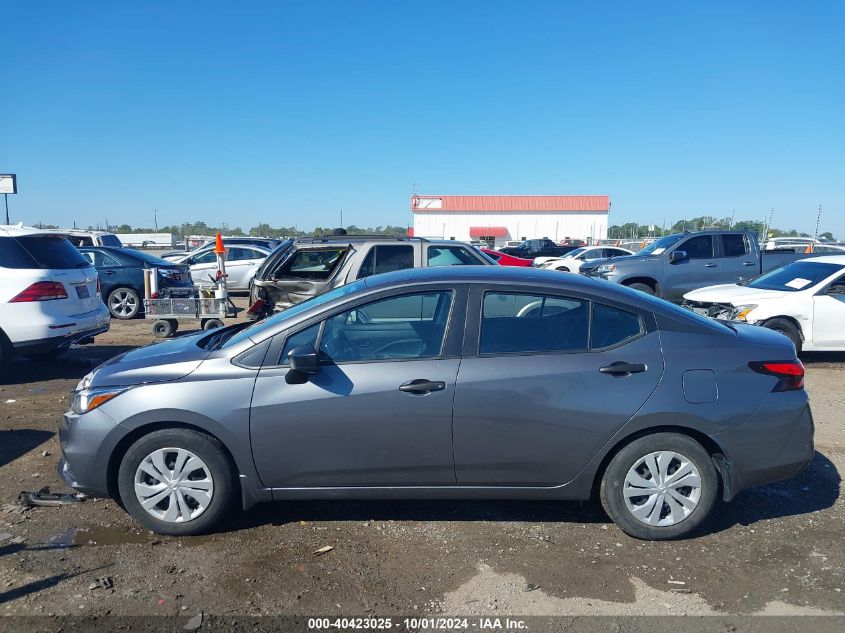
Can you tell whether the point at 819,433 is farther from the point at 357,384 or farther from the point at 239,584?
the point at 239,584

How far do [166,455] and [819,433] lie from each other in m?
5.67

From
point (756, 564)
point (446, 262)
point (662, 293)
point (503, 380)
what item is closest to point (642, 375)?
point (503, 380)

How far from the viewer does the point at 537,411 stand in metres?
3.72

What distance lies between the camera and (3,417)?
20.4 feet

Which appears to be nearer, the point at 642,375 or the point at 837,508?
the point at 642,375

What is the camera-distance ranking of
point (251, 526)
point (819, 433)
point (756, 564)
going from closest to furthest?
1. point (756, 564)
2. point (251, 526)
3. point (819, 433)

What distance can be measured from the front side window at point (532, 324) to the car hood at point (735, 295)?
5902 millimetres

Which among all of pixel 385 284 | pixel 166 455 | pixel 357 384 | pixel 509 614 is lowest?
pixel 509 614

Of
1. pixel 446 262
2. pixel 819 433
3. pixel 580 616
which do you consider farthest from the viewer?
pixel 446 262

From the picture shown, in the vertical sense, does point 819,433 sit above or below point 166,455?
below

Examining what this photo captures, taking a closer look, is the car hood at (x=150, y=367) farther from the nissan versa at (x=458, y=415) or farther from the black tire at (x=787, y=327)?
the black tire at (x=787, y=327)

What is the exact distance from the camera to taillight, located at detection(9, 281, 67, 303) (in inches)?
286

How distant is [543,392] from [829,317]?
684 cm

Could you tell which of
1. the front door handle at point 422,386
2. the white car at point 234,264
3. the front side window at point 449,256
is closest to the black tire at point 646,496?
the front door handle at point 422,386
